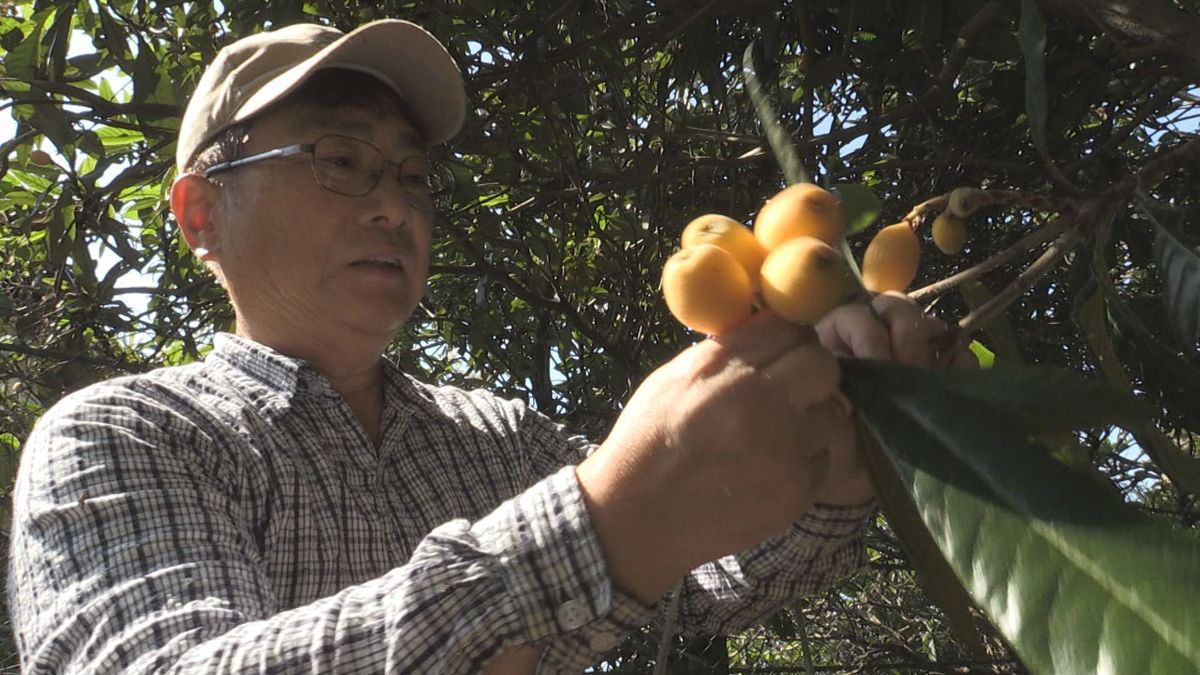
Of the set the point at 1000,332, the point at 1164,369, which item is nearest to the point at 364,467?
the point at 1000,332

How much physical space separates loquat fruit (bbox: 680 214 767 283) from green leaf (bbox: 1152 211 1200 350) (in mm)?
383

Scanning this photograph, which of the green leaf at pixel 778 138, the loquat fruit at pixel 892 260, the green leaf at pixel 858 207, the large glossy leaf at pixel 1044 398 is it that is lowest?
the large glossy leaf at pixel 1044 398

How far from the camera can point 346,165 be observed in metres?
1.72

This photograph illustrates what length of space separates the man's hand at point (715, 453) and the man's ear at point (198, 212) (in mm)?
1061

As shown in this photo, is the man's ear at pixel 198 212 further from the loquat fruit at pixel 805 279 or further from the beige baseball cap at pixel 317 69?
the loquat fruit at pixel 805 279

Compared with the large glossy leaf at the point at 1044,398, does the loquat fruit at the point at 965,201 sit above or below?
above

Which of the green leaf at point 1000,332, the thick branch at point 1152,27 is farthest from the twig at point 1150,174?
the thick branch at point 1152,27

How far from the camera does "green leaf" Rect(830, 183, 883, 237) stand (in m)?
1.04

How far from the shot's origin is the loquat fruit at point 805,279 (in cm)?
84

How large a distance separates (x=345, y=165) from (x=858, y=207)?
0.93 m

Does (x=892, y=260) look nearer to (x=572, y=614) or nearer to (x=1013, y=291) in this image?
(x=1013, y=291)

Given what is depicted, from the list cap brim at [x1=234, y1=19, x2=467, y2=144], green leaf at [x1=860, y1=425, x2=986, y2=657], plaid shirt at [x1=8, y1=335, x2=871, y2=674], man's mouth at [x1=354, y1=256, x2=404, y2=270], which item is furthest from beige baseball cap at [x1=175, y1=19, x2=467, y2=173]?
green leaf at [x1=860, y1=425, x2=986, y2=657]

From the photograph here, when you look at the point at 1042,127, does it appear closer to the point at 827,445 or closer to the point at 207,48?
the point at 827,445

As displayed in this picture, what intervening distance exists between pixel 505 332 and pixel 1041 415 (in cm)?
262
